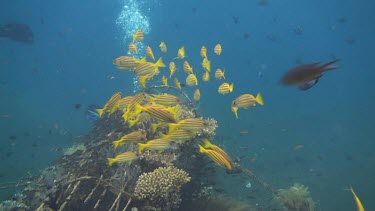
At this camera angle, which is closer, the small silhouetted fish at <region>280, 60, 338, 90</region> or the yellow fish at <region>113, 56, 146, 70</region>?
the small silhouetted fish at <region>280, 60, 338, 90</region>

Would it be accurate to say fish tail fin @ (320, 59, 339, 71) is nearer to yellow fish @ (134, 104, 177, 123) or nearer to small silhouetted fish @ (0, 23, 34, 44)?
yellow fish @ (134, 104, 177, 123)

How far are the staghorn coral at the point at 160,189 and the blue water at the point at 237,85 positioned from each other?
3.48m

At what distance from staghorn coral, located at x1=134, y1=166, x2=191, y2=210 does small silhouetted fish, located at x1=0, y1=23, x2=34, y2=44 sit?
27.2 meters

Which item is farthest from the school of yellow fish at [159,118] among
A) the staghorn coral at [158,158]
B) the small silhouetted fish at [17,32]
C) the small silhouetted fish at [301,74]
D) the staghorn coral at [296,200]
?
the small silhouetted fish at [17,32]

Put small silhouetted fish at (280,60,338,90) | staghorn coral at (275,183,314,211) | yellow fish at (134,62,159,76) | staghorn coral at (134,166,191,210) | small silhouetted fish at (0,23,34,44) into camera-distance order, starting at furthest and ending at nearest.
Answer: small silhouetted fish at (0,23,34,44) → yellow fish at (134,62,159,76) → staghorn coral at (275,183,314,211) → staghorn coral at (134,166,191,210) → small silhouetted fish at (280,60,338,90)

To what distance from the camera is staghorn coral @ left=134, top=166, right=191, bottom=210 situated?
18.0 feet

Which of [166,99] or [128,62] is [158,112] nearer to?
[166,99]

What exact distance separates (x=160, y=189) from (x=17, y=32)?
27.8 m

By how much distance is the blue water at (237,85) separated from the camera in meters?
19.1

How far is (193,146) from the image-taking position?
710 centimetres

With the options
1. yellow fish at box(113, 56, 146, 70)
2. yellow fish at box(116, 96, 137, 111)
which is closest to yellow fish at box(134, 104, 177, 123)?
yellow fish at box(116, 96, 137, 111)

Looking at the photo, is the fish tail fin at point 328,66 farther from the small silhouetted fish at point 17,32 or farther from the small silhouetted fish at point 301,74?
the small silhouetted fish at point 17,32

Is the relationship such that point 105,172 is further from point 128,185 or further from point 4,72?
point 4,72

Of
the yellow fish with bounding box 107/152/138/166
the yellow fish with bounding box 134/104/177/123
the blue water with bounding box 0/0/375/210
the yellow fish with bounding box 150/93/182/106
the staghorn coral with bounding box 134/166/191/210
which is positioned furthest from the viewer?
the blue water with bounding box 0/0/375/210
